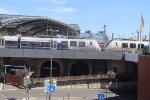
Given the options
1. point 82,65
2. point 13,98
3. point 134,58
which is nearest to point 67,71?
point 82,65

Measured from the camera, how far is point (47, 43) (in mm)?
90562

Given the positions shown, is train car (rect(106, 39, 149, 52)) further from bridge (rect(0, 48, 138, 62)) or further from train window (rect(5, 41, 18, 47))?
train window (rect(5, 41, 18, 47))

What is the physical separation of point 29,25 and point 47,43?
15.3 metres

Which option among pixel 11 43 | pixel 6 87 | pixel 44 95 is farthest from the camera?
pixel 11 43

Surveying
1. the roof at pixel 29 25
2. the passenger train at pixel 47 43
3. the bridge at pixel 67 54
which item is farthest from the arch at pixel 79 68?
the roof at pixel 29 25

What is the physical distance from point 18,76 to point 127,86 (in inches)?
915

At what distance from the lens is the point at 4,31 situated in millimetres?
101562

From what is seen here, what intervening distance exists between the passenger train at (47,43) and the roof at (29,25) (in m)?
3.59

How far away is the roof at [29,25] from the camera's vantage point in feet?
321

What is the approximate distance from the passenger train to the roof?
359 centimetres

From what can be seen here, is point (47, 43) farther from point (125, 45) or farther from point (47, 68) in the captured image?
point (125, 45)

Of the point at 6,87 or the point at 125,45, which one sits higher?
the point at 125,45

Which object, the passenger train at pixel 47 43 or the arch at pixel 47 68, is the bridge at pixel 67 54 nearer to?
the passenger train at pixel 47 43

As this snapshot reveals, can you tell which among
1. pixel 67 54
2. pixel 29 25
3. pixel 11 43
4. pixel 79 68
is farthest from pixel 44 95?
pixel 29 25
